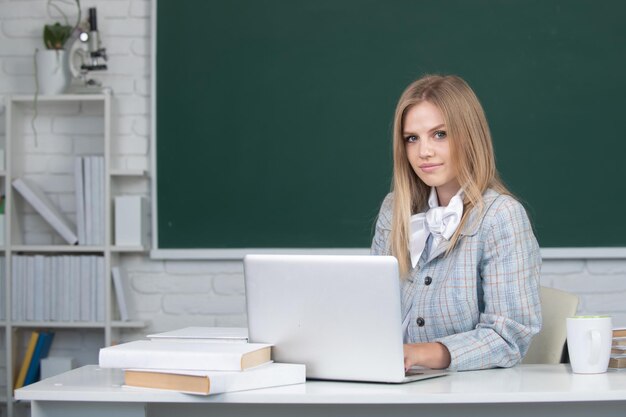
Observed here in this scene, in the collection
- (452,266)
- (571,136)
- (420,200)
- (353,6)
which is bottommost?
(452,266)

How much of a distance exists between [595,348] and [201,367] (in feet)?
2.42

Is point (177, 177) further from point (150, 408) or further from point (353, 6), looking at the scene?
point (150, 408)

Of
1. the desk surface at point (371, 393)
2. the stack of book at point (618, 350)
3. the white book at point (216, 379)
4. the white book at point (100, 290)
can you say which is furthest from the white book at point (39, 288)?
the stack of book at point (618, 350)

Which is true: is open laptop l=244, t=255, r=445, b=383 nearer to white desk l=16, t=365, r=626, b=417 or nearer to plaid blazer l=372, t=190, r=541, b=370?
white desk l=16, t=365, r=626, b=417

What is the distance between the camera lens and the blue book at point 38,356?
3.58 meters

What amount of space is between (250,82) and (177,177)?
46cm

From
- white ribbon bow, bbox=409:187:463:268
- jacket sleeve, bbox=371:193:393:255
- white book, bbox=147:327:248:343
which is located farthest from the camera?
jacket sleeve, bbox=371:193:393:255

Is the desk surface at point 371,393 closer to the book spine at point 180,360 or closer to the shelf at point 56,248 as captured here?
the book spine at point 180,360

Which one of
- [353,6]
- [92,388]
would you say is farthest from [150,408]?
[353,6]

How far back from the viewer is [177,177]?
3.61 m

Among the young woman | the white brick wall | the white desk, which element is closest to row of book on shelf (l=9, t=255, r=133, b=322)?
the white brick wall

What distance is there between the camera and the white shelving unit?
3527mm

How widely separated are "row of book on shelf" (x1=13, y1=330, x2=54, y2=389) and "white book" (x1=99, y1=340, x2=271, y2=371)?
6.92ft

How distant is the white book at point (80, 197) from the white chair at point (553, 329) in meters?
1.95
